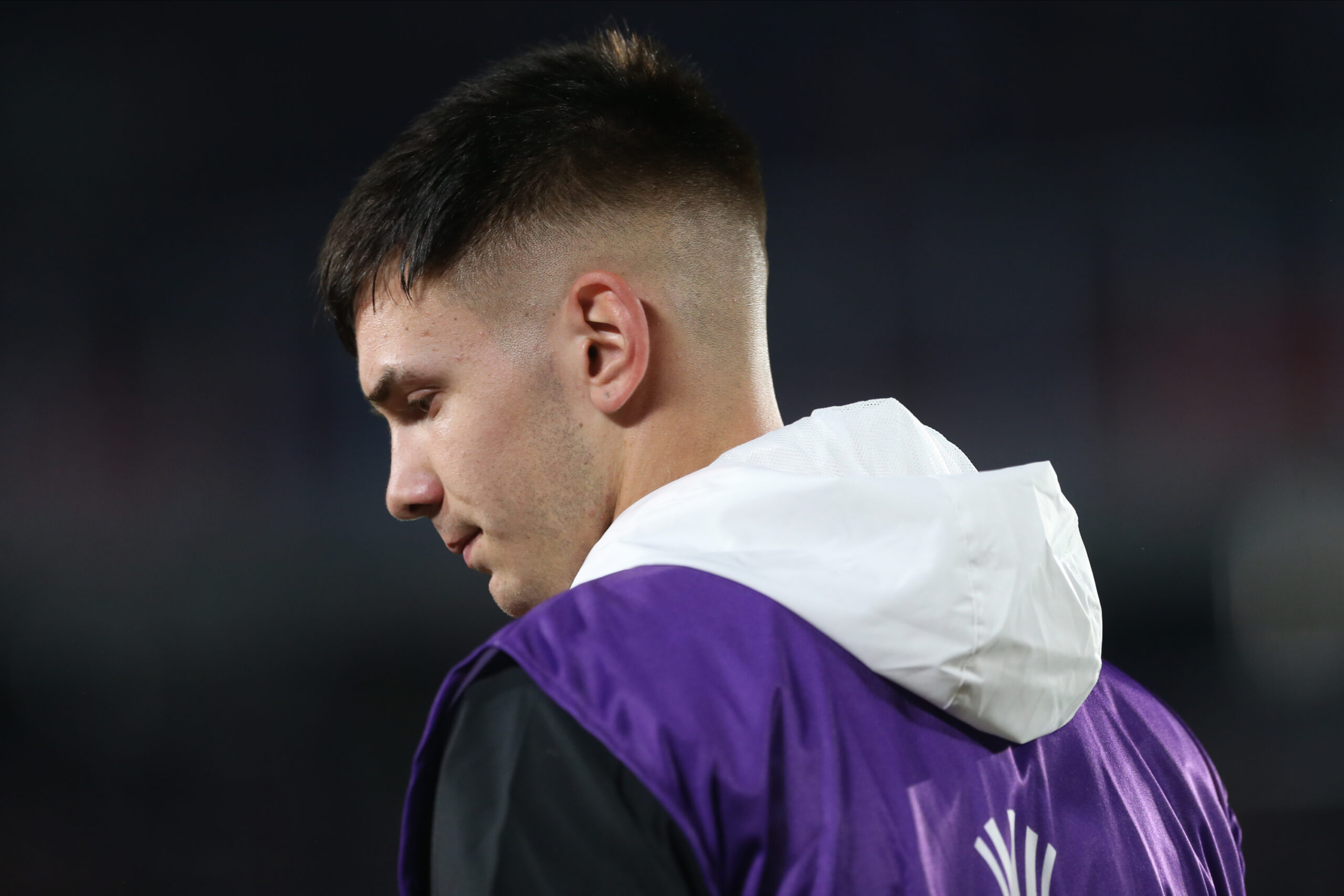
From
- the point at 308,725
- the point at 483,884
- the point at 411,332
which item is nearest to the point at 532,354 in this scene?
the point at 411,332

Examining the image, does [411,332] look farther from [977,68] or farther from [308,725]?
[977,68]

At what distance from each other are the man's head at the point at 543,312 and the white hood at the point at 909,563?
0.13 m

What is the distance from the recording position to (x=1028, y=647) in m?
0.46

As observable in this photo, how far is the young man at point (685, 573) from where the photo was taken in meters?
0.39

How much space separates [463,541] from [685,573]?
0.93 ft

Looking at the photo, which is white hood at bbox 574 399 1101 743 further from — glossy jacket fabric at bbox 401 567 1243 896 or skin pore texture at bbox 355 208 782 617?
skin pore texture at bbox 355 208 782 617

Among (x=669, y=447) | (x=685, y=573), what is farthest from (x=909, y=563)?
(x=669, y=447)

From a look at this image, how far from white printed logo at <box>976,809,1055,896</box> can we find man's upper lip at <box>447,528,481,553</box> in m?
0.37

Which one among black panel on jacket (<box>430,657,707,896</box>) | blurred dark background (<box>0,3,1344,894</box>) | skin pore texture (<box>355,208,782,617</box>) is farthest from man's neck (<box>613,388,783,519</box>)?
blurred dark background (<box>0,3,1344,894</box>)

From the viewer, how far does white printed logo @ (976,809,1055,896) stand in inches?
17.7

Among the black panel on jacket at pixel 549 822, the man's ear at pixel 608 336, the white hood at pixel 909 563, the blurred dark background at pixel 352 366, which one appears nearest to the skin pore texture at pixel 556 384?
the man's ear at pixel 608 336

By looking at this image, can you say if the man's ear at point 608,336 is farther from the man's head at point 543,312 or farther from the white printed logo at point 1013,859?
the white printed logo at point 1013,859

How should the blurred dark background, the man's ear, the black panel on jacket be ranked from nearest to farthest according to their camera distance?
the black panel on jacket
the man's ear
the blurred dark background

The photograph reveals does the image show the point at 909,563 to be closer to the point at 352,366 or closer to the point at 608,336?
the point at 608,336
